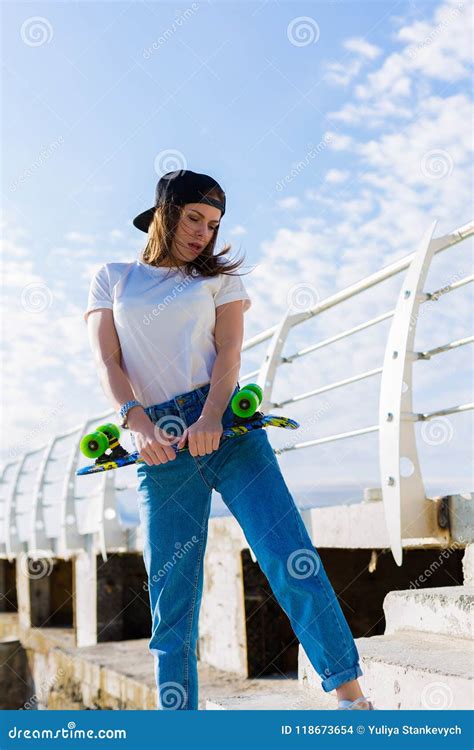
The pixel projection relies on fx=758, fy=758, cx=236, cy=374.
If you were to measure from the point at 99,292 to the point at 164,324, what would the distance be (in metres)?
0.21

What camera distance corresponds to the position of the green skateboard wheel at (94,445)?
190 centimetres

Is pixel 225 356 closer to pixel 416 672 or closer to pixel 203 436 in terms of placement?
pixel 203 436

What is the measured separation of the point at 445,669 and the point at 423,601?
56cm

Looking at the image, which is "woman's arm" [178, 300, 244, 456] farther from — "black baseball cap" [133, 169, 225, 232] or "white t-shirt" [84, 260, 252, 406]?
Result: "black baseball cap" [133, 169, 225, 232]

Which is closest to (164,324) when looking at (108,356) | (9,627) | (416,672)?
(108,356)

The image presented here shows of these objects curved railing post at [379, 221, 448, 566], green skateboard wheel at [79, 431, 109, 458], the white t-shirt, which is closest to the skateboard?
green skateboard wheel at [79, 431, 109, 458]

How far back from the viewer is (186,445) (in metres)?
1.83

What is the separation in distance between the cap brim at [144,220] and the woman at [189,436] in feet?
0.14

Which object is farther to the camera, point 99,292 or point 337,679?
point 99,292

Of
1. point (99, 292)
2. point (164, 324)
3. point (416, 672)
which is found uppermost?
point (99, 292)

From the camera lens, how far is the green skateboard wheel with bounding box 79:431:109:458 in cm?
190

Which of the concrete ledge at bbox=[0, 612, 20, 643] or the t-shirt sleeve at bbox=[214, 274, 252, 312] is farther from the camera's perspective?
the concrete ledge at bbox=[0, 612, 20, 643]

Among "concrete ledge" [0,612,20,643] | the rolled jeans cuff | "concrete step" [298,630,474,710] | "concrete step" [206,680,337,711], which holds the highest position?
the rolled jeans cuff

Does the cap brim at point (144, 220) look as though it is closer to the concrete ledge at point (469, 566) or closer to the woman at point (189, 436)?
the woman at point (189, 436)
